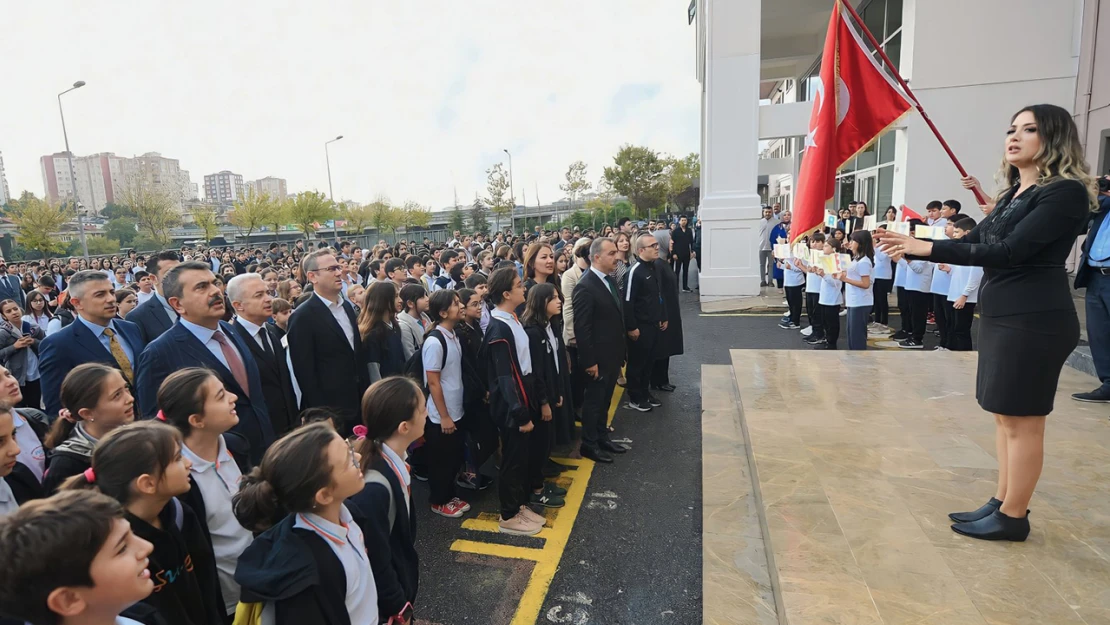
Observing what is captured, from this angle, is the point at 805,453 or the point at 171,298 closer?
the point at 171,298

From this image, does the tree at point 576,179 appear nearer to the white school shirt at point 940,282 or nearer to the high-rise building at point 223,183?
the white school shirt at point 940,282

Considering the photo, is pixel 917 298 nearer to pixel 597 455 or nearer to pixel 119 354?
pixel 597 455

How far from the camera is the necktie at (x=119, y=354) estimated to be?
3.79 metres

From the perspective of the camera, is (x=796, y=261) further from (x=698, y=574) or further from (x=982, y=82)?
(x=698, y=574)

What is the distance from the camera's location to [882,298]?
9203 millimetres

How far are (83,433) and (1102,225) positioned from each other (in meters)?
7.34

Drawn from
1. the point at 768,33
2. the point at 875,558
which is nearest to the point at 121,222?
the point at 768,33

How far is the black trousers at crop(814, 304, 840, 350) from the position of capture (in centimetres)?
768

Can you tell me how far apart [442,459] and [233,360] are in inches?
60.2

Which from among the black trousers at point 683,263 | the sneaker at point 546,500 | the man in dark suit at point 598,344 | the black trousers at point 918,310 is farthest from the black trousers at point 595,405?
the black trousers at point 683,263

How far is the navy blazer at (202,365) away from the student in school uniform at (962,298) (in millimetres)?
7068

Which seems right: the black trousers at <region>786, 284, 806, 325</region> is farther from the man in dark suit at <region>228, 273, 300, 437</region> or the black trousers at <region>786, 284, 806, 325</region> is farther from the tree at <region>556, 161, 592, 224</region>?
the tree at <region>556, 161, 592, 224</region>

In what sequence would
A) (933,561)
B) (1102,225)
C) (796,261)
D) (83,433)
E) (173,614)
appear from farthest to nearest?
(796,261), (1102,225), (933,561), (83,433), (173,614)

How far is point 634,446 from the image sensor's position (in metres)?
5.00
